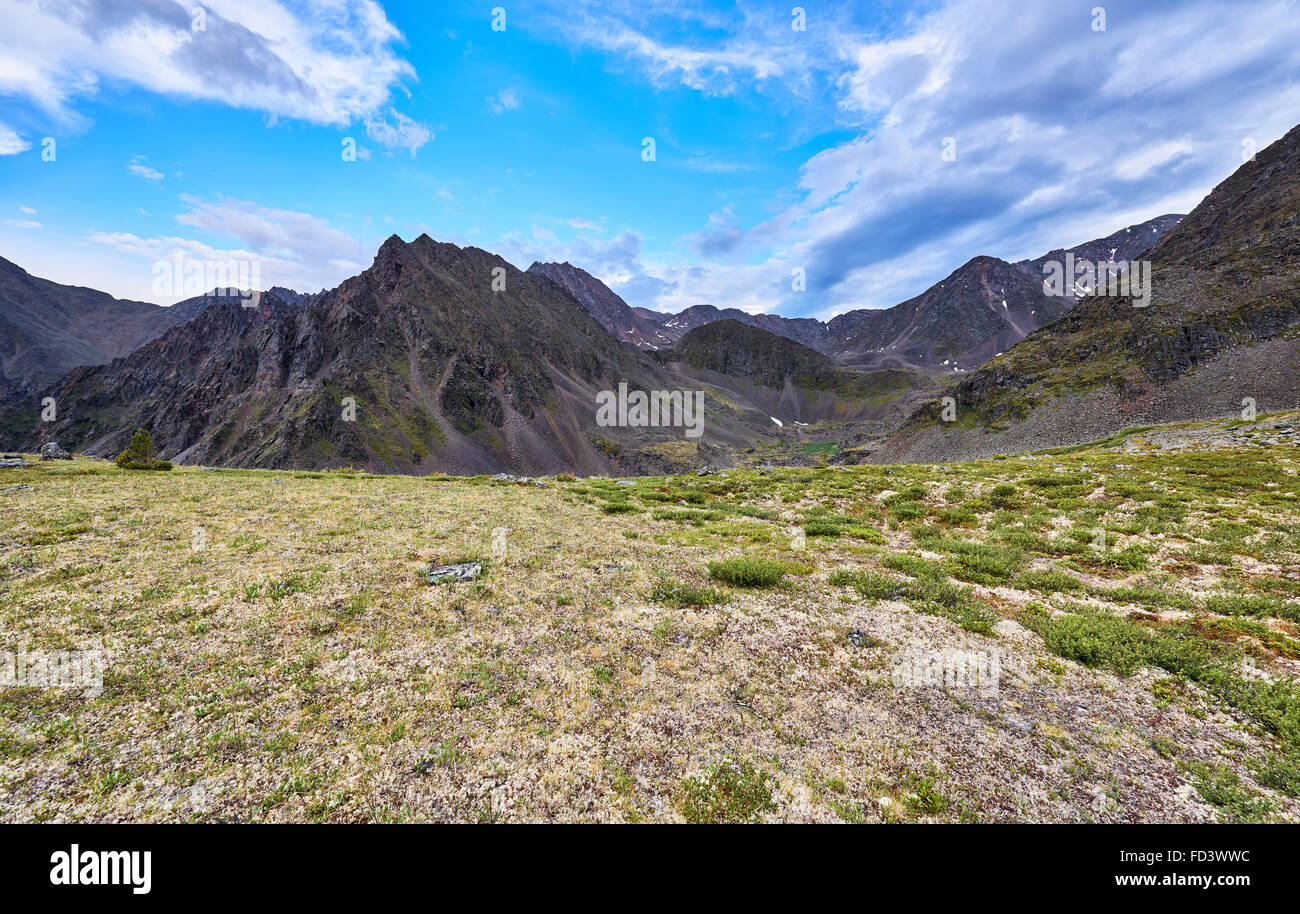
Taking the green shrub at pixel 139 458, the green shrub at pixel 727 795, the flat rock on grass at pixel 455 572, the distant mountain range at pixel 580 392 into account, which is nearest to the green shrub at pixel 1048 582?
the green shrub at pixel 727 795

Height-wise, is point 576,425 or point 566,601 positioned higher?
point 576,425

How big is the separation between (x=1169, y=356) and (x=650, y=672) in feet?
478

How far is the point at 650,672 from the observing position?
859 centimetres

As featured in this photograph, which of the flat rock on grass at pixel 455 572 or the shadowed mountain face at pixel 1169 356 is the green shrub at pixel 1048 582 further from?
the shadowed mountain face at pixel 1169 356

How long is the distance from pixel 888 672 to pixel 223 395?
669 feet

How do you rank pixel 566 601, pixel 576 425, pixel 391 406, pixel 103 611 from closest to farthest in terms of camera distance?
Answer: pixel 103 611, pixel 566 601, pixel 391 406, pixel 576 425

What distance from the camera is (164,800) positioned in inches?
207

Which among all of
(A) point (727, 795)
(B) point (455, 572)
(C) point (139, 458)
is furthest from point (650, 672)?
(C) point (139, 458)

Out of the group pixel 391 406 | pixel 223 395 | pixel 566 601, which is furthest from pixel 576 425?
pixel 566 601

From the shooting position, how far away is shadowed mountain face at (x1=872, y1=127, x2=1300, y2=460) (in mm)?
85562
